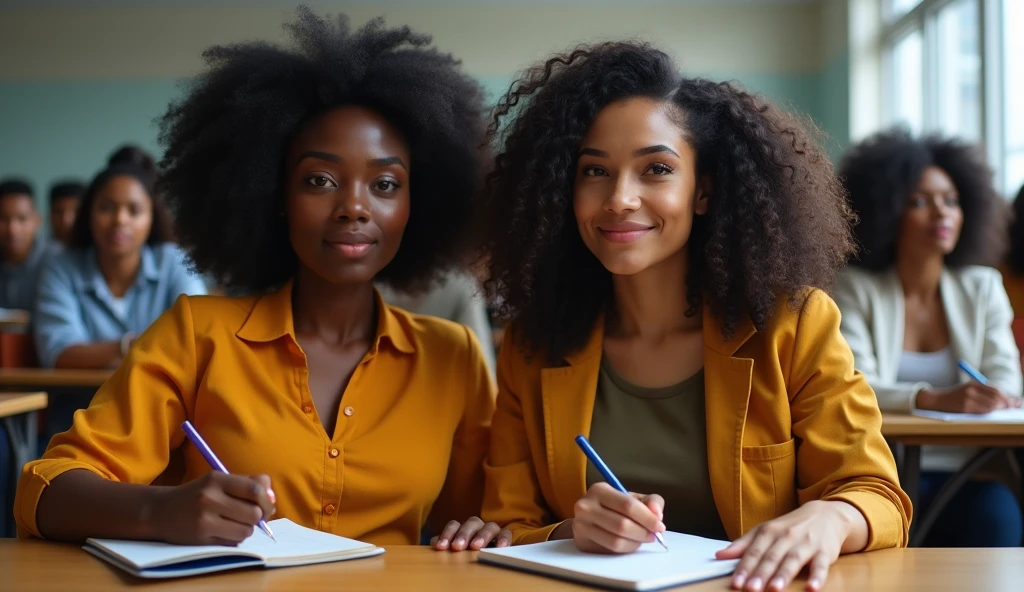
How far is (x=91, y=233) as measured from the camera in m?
3.87

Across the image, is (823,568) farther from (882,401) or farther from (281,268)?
(882,401)

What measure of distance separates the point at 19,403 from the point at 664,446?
6.15ft

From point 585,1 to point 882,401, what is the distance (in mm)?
7292

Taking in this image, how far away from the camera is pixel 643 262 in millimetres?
1595

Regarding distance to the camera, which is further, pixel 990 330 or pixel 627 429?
pixel 990 330

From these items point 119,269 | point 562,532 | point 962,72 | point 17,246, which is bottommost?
point 562,532

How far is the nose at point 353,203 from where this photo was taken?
171cm

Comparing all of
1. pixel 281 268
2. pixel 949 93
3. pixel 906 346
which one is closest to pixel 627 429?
pixel 281 268

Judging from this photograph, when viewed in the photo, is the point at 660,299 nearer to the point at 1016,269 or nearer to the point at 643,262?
the point at 643,262

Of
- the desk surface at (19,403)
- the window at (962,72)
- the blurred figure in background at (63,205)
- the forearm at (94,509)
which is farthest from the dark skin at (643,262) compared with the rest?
the blurred figure in background at (63,205)

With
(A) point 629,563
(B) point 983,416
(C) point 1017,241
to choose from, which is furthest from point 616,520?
(C) point 1017,241

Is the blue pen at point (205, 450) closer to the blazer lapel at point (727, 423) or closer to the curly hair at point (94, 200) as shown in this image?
the blazer lapel at point (727, 423)

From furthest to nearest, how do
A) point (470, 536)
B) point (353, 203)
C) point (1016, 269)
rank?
point (1016, 269) < point (353, 203) < point (470, 536)

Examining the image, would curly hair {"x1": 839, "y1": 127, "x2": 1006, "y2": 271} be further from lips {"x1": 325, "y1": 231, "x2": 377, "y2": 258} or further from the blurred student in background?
the blurred student in background
